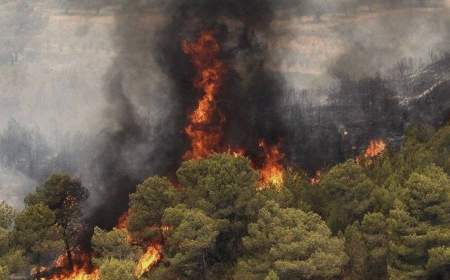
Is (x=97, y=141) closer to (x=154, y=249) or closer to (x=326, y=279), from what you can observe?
(x=154, y=249)

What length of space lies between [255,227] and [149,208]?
8.19 m

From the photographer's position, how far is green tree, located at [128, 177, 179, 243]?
40.4 metres

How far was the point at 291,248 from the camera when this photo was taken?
3344 cm

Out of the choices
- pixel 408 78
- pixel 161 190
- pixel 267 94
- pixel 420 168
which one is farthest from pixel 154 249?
pixel 408 78

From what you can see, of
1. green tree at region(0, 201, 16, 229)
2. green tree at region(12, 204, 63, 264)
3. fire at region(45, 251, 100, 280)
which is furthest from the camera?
fire at region(45, 251, 100, 280)

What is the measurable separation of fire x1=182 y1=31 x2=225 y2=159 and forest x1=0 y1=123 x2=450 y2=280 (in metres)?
21.2

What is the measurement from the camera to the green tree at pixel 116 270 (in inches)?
1288

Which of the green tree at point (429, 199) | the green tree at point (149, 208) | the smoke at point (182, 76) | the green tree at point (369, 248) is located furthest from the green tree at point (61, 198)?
the green tree at point (429, 199)

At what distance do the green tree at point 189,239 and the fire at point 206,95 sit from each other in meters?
28.5

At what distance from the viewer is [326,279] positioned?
35.1 metres

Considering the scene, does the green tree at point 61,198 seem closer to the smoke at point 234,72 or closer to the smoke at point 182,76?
the smoke at point 234,72

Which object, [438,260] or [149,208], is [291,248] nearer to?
[438,260]

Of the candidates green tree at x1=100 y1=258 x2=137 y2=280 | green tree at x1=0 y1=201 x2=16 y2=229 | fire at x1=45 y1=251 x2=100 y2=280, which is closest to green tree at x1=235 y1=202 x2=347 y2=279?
green tree at x1=100 y1=258 x2=137 y2=280

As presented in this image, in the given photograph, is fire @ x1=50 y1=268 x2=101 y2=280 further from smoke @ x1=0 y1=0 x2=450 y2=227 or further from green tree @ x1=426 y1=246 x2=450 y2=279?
green tree @ x1=426 y1=246 x2=450 y2=279
